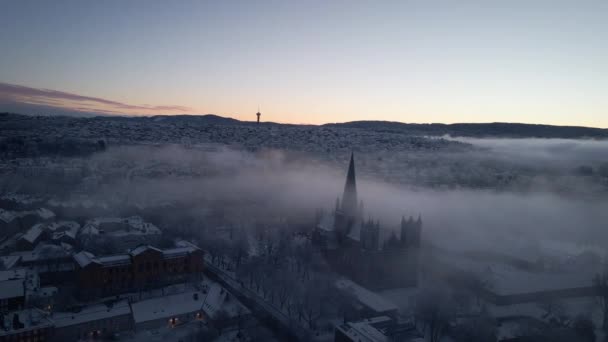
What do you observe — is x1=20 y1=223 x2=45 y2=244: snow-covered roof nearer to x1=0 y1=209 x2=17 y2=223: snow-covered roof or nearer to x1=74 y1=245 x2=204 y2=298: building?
x1=0 y1=209 x2=17 y2=223: snow-covered roof

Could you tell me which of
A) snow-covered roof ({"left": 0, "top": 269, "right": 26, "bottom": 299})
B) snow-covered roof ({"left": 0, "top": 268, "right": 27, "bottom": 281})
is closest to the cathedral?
snow-covered roof ({"left": 0, "top": 269, "right": 26, "bottom": 299})

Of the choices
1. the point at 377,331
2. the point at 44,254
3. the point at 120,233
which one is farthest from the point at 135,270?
the point at 377,331

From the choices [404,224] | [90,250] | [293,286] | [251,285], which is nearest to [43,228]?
[90,250]

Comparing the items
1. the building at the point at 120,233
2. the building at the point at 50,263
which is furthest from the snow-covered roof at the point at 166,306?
the building at the point at 120,233

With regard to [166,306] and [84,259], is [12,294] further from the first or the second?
[166,306]

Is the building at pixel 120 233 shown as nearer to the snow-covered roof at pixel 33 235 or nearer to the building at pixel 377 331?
the snow-covered roof at pixel 33 235
